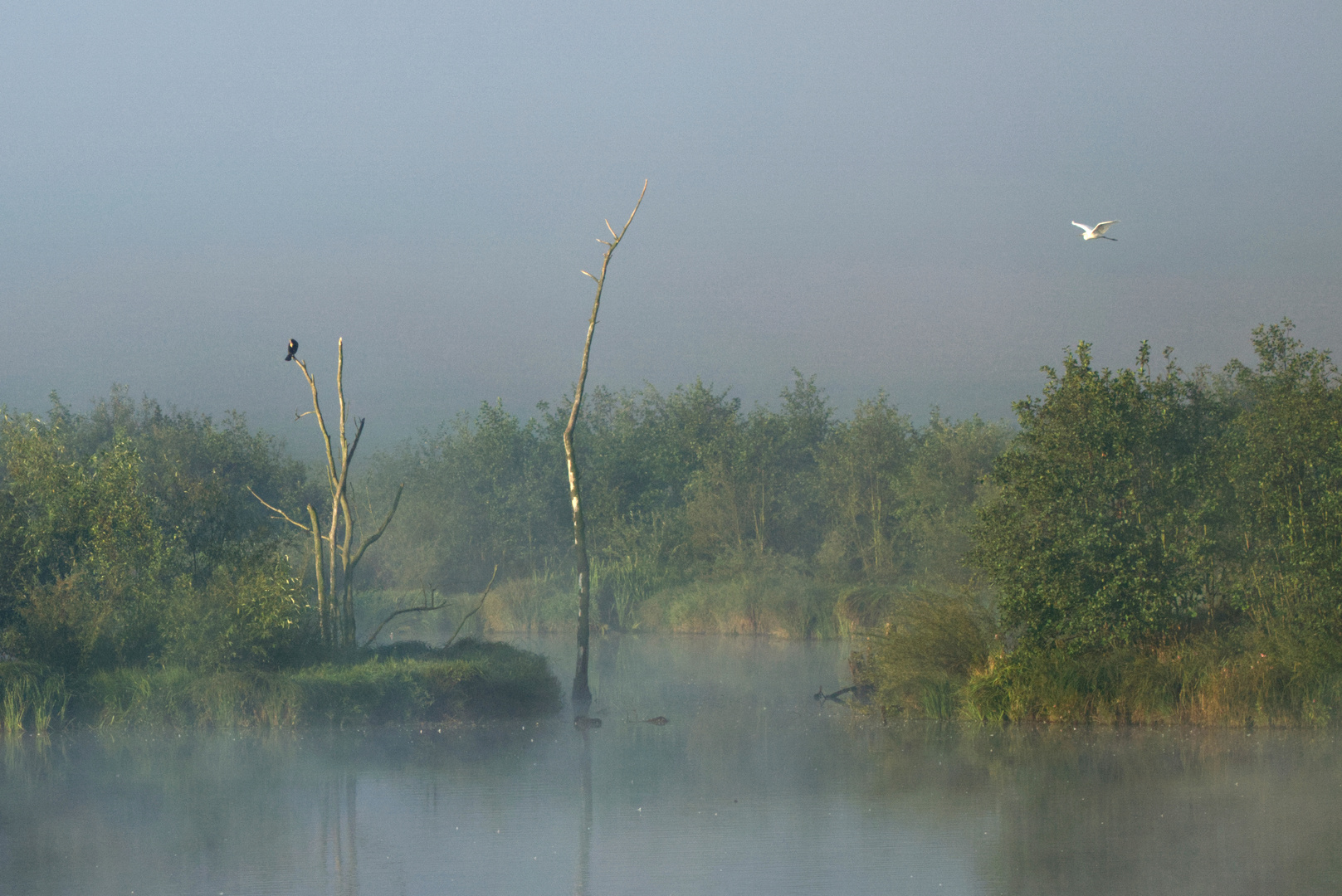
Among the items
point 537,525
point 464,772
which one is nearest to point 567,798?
point 464,772

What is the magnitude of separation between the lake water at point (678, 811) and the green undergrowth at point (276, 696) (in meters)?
0.55

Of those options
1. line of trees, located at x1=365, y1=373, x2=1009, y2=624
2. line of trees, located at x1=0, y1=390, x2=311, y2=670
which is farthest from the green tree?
line of trees, located at x1=365, y1=373, x2=1009, y2=624

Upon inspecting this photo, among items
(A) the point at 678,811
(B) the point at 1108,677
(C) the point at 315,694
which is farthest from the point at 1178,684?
(C) the point at 315,694

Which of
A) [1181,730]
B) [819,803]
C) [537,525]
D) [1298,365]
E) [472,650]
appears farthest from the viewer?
[537,525]

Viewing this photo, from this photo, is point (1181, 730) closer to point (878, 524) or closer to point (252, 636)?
point (252, 636)

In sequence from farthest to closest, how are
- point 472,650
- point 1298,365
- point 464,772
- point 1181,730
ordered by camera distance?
point 472,650
point 1298,365
point 1181,730
point 464,772

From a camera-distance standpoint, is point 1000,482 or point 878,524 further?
point 878,524

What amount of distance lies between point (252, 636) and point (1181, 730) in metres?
12.6

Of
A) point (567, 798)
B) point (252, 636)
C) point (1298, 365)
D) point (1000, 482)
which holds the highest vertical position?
point (1298, 365)

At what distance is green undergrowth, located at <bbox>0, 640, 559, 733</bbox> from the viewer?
18.6m

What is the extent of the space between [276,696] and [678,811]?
7.85 metres

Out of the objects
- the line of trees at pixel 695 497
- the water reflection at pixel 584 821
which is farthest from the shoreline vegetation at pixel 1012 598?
the line of trees at pixel 695 497

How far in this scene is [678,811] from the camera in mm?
12961

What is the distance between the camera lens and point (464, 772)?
49.8 ft
